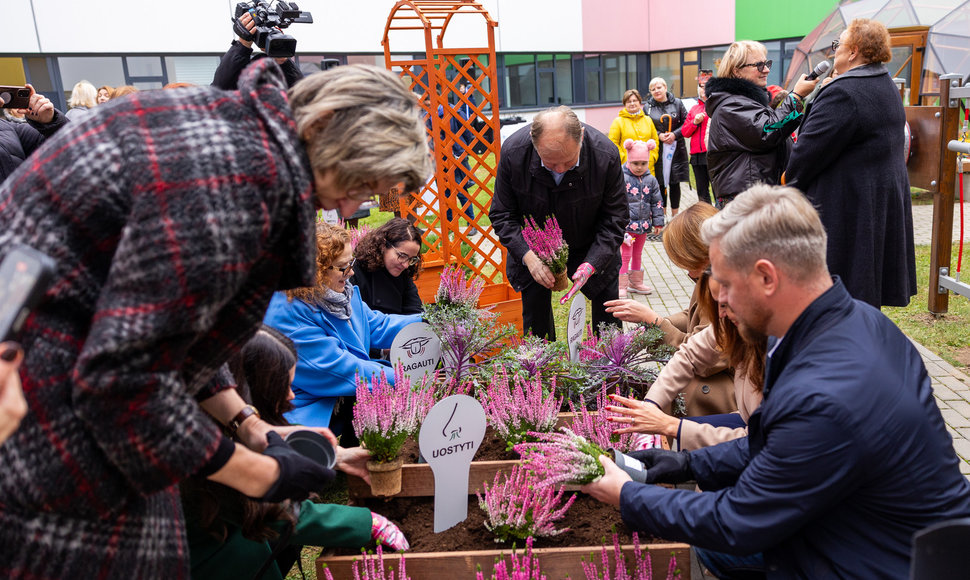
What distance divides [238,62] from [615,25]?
58.6ft

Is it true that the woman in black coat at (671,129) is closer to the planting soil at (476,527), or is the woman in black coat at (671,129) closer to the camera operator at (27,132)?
the camera operator at (27,132)

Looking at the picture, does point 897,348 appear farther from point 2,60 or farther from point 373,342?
point 2,60

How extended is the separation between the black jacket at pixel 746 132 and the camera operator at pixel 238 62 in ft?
8.42

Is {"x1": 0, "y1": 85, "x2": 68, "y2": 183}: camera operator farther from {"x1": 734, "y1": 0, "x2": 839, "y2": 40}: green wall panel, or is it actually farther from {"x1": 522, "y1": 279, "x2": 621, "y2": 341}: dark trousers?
{"x1": 734, "y1": 0, "x2": 839, "y2": 40}: green wall panel

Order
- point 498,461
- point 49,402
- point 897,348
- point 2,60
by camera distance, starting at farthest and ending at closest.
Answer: point 2,60, point 498,461, point 897,348, point 49,402

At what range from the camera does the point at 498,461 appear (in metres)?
2.59

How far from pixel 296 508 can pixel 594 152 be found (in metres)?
2.52

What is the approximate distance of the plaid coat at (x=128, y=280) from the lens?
1.07 metres

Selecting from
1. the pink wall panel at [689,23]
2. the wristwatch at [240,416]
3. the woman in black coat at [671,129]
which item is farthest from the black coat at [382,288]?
the pink wall panel at [689,23]

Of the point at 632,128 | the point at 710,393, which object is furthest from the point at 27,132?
the point at 632,128

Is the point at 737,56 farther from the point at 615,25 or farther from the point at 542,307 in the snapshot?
the point at 615,25

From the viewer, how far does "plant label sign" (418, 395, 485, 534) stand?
224 centimetres

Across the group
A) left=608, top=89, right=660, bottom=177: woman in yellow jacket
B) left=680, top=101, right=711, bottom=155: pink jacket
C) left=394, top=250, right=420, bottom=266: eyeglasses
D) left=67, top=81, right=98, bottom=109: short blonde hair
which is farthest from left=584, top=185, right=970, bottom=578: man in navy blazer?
left=608, top=89, right=660, bottom=177: woman in yellow jacket

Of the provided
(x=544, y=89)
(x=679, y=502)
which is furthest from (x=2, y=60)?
(x=679, y=502)
